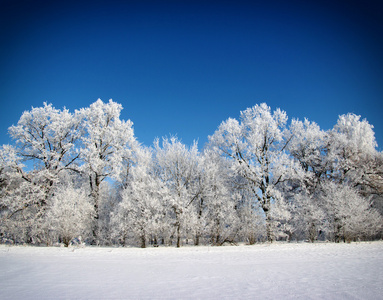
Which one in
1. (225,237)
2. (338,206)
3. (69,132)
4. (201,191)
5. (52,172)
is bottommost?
(225,237)

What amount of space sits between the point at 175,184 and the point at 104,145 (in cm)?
830

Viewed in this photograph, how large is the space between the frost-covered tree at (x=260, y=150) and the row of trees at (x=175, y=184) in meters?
0.10

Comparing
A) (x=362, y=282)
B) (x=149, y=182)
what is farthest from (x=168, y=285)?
Result: (x=149, y=182)

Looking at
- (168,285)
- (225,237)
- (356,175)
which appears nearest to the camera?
(168,285)

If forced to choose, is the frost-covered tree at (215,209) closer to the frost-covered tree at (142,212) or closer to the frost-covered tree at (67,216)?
the frost-covered tree at (142,212)

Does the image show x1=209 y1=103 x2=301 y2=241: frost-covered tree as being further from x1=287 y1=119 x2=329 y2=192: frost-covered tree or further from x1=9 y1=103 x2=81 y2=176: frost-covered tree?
x1=9 y1=103 x2=81 y2=176: frost-covered tree

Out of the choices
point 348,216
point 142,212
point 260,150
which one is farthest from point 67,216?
point 348,216

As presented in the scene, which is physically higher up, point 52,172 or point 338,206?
point 52,172

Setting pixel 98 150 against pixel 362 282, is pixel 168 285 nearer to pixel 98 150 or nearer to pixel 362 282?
pixel 362 282

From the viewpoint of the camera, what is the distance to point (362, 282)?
4656 millimetres

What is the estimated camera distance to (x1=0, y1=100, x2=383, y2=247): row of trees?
17.1 meters

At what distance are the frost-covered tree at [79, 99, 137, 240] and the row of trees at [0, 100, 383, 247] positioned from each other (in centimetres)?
11

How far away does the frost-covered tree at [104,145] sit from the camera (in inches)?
743

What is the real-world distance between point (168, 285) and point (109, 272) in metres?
2.46
